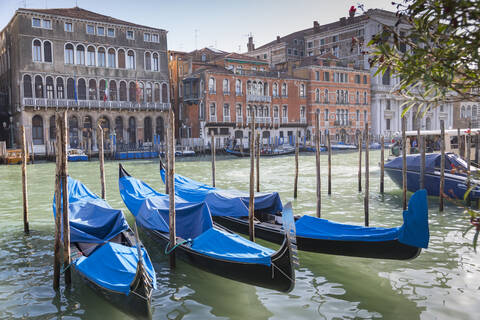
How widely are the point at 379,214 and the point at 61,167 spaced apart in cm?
590

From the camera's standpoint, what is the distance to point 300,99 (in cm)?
3092

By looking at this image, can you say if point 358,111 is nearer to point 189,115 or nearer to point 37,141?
point 189,115

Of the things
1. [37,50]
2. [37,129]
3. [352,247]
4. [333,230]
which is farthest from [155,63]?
[352,247]

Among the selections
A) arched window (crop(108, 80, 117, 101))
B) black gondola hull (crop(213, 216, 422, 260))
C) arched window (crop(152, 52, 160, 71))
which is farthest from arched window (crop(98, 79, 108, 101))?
black gondola hull (crop(213, 216, 422, 260))

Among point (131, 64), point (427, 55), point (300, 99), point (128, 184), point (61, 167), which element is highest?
point (131, 64)

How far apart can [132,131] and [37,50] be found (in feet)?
22.5

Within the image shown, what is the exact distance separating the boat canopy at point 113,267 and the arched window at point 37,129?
21473mm

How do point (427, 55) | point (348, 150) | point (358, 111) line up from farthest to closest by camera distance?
point (358, 111), point (348, 150), point (427, 55)

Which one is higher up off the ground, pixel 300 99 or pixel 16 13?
pixel 16 13

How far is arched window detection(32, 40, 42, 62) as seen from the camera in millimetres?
23553

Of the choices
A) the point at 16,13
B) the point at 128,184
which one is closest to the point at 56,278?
the point at 128,184

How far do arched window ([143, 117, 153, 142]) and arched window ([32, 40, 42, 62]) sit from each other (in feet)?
22.6

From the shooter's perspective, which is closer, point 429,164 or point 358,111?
point 429,164

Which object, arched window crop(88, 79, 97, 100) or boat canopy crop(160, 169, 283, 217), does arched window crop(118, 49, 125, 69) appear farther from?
boat canopy crop(160, 169, 283, 217)
